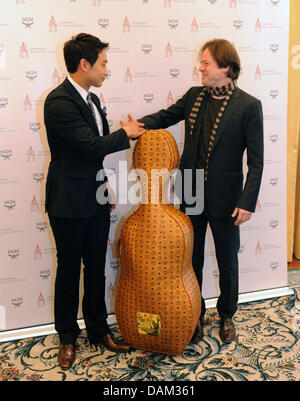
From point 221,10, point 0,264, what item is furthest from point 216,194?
point 0,264

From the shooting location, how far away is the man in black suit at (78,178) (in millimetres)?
1825

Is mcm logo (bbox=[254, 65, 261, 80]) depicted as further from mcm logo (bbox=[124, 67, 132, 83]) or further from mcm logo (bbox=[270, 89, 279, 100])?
mcm logo (bbox=[124, 67, 132, 83])

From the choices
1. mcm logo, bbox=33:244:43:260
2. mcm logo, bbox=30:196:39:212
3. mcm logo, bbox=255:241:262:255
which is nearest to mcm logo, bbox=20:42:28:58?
mcm logo, bbox=30:196:39:212

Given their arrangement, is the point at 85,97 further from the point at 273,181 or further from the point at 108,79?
the point at 273,181

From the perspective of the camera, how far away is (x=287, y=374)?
196 cm

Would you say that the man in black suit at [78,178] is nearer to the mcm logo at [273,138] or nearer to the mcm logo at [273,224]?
the mcm logo at [273,138]

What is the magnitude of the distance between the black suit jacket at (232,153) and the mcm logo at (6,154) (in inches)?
29.0

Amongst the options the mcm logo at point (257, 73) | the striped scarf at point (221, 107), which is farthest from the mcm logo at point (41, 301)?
the mcm logo at point (257, 73)

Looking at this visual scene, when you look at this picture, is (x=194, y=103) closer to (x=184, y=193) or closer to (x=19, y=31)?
(x=184, y=193)

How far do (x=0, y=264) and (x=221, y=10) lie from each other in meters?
1.88

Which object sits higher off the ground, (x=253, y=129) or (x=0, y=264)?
(x=253, y=129)

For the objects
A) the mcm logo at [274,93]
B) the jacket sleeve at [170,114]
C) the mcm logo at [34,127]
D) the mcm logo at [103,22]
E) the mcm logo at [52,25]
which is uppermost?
the mcm logo at [103,22]

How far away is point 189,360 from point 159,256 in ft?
1.88
